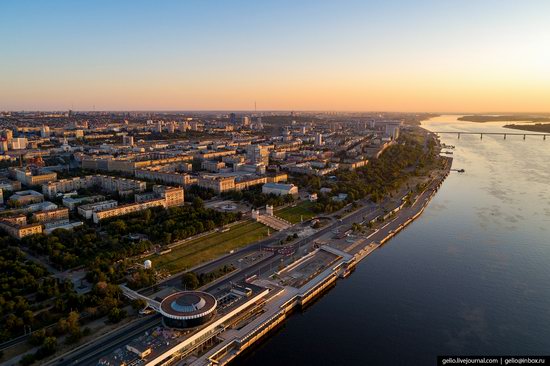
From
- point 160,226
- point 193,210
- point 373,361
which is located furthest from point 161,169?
point 373,361

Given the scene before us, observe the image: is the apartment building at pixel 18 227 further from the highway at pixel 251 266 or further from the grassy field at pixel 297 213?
the grassy field at pixel 297 213

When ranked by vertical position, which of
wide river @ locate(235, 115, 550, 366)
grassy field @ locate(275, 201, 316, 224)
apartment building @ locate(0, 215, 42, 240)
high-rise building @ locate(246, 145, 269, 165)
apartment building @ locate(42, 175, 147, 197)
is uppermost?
high-rise building @ locate(246, 145, 269, 165)

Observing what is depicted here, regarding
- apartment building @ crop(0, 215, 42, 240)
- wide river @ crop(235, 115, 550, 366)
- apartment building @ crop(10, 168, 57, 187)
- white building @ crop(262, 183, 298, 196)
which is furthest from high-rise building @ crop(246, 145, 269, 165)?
apartment building @ crop(0, 215, 42, 240)

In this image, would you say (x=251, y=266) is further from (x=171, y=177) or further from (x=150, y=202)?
(x=171, y=177)

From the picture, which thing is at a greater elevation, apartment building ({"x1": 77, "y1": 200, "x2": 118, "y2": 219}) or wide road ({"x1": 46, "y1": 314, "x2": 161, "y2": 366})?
apartment building ({"x1": 77, "y1": 200, "x2": 118, "y2": 219})

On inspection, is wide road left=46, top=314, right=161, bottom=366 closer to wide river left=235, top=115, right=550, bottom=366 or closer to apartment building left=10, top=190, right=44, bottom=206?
wide river left=235, top=115, right=550, bottom=366

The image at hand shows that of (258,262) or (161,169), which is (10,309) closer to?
(258,262)

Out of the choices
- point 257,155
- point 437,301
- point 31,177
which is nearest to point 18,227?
point 31,177
